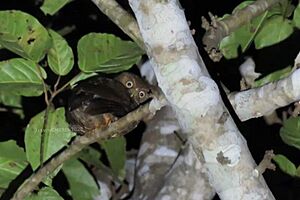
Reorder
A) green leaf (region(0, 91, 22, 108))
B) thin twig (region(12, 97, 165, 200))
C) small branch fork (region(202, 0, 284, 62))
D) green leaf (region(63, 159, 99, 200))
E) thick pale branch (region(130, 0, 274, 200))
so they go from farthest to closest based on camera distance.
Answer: green leaf (region(0, 91, 22, 108))
green leaf (region(63, 159, 99, 200))
small branch fork (region(202, 0, 284, 62))
thin twig (region(12, 97, 165, 200))
thick pale branch (region(130, 0, 274, 200))

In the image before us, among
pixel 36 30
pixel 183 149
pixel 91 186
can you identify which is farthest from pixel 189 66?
pixel 91 186

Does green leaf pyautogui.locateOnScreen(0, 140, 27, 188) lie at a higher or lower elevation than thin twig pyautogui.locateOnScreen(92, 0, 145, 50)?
lower

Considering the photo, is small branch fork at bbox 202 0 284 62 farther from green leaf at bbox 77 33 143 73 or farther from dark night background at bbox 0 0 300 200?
green leaf at bbox 77 33 143 73

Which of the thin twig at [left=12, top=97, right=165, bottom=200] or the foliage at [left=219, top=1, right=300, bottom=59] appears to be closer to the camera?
the thin twig at [left=12, top=97, right=165, bottom=200]

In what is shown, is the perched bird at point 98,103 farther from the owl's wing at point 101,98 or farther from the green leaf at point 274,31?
the green leaf at point 274,31

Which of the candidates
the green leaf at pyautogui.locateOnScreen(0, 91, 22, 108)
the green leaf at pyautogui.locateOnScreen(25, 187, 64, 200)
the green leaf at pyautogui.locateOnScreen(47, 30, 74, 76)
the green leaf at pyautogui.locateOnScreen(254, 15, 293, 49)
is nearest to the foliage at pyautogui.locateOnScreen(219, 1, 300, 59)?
the green leaf at pyautogui.locateOnScreen(254, 15, 293, 49)

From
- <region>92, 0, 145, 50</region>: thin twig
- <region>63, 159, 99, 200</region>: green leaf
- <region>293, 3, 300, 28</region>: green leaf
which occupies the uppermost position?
<region>92, 0, 145, 50</region>: thin twig

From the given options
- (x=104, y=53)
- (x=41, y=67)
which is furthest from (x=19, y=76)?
(x=104, y=53)
